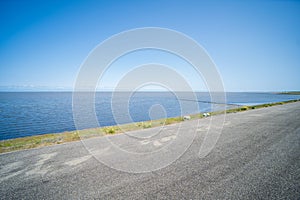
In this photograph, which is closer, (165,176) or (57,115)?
(165,176)

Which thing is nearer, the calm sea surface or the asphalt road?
the asphalt road

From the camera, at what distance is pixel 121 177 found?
420cm

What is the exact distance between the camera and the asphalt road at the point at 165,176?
3465mm

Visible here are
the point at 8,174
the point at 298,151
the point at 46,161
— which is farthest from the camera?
the point at 298,151

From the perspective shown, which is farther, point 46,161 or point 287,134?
point 287,134

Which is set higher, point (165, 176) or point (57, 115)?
point (165, 176)

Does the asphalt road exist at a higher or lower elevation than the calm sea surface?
higher

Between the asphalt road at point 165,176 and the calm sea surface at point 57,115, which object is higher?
the asphalt road at point 165,176

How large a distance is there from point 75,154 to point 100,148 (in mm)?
1043

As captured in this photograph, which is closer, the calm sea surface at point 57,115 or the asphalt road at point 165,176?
the asphalt road at point 165,176

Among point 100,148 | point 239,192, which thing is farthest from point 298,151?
point 100,148

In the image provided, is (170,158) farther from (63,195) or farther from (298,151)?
(298,151)

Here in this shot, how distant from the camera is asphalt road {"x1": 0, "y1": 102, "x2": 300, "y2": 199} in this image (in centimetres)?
346

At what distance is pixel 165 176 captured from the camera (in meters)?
4.20
